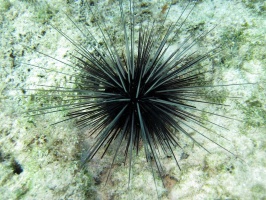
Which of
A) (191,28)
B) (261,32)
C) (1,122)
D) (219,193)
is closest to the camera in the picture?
(219,193)

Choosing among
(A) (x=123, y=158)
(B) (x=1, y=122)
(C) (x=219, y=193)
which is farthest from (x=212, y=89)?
(B) (x=1, y=122)

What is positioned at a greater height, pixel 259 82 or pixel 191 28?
pixel 191 28

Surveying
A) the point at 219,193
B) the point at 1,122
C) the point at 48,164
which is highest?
the point at 1,122

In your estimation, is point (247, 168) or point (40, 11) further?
point (40, 11)

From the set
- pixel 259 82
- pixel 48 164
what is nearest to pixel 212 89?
pixel 259 82

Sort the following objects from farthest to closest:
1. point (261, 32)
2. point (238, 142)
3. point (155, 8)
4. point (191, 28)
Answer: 1. point (155, 8)
2. point (191, 28)
3. point (261, 32)
4. point (238, 142)

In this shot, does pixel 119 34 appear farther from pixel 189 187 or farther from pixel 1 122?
pixel 189 187
